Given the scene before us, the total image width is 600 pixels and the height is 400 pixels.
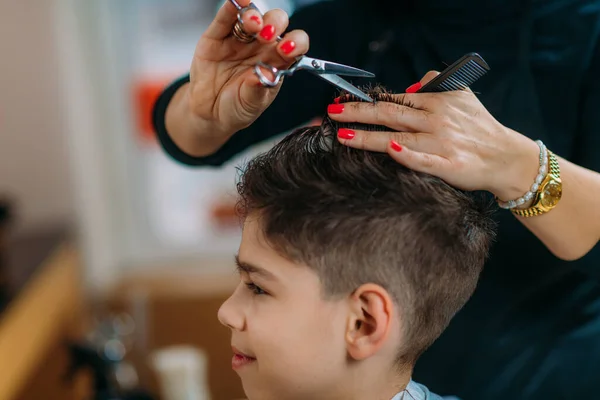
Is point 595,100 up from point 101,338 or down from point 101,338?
up

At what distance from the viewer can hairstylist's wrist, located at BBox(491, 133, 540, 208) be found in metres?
0.77

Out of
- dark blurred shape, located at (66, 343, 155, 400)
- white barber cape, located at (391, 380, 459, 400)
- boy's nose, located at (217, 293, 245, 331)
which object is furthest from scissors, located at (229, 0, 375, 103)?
dark blurred shape, located at (66, 343, 155, 400)

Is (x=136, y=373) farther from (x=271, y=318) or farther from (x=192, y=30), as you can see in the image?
(x=271, y=318)

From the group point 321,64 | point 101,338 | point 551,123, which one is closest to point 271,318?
point 321,64

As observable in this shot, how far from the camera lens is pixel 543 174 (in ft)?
2.60

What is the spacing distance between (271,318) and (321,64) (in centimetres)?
31

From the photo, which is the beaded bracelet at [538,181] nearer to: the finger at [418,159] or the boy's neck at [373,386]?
the finger at [418,159]

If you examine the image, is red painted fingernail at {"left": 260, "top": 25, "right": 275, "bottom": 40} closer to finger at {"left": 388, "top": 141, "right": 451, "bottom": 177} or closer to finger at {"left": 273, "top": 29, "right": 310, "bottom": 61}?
finger at {"left": 273, "top": 29, "right": 310, "bottom": 61}

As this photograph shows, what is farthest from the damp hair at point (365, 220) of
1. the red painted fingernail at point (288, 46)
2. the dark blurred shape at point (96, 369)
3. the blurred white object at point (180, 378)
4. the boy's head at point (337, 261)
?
Result: the blurred white object at point (180, 378)

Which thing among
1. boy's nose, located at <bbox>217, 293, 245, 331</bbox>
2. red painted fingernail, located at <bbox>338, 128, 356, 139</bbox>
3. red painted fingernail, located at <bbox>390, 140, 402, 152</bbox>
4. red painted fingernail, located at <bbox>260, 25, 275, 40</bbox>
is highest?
red painted fingernail, located at <bbox>260, 25, 275, 40</bbox>

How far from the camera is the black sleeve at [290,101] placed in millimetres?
1087

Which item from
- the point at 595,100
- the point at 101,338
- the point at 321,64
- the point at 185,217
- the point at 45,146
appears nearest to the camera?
the point at 321,64

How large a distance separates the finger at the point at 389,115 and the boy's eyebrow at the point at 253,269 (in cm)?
21

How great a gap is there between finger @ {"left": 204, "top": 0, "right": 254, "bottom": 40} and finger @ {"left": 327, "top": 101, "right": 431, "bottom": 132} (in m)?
0.18
